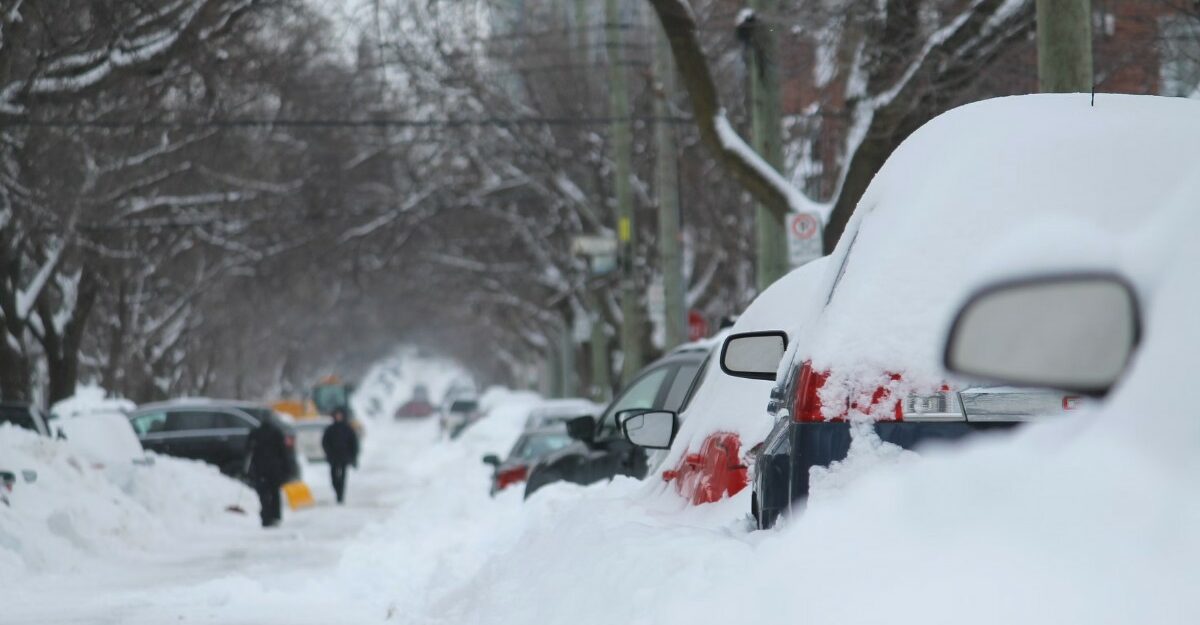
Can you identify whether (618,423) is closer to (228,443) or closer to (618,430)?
(618,430)

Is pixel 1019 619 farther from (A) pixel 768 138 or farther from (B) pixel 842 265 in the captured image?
(A) pixel 768 138

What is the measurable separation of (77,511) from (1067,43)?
11.2 m

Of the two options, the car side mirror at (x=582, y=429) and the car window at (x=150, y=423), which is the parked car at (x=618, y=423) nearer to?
the car side mirror at (x=582, y=429)

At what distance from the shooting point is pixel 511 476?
68.6 ft

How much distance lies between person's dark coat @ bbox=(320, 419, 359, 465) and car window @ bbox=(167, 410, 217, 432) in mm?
2844

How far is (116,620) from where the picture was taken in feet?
35.7

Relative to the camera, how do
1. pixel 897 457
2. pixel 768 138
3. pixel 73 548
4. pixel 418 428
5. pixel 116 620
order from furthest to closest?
pixel 418 428 → pixel 768 138 → pixel 73 548 → pixel 116 620 → pixel 897 457

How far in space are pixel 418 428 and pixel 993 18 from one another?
8655 centimetres

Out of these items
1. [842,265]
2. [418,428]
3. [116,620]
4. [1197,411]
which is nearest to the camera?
[1197,411]

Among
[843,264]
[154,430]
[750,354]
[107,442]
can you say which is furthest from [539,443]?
[843,264]

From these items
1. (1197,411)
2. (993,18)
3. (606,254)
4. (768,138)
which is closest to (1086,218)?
(1197,411)

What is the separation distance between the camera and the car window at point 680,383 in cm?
1195

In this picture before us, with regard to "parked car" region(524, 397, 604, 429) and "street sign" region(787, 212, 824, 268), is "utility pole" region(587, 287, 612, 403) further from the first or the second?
"street sign" region(787, 212, 824, 268)

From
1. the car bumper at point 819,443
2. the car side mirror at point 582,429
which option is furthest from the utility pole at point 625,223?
the car bumper at point 819,443
